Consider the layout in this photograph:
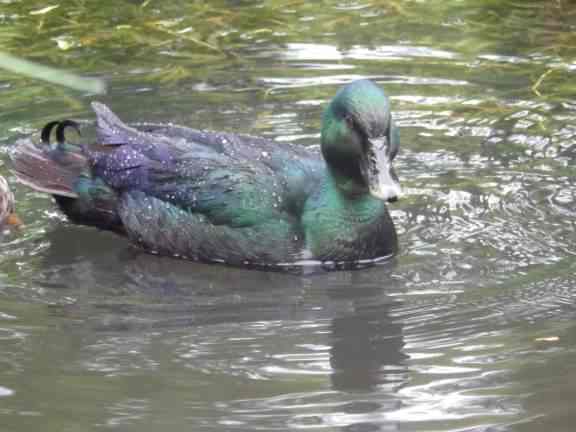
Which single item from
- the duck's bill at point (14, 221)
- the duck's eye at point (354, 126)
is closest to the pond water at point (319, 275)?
the duck's bill at point (14, 221)

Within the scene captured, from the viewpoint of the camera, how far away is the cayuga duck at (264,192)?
7297 mm

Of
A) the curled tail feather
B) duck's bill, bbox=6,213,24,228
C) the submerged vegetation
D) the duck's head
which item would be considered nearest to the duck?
duck's bill, bbox=6,213,24,228

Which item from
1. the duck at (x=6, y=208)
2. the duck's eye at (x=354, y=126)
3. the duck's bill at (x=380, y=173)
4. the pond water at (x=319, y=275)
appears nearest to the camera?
the pond water at (x=319, y=275)

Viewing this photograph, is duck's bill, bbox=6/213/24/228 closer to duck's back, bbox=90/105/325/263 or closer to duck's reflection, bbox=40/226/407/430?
duck's reflection, bbox=40/226/407/430

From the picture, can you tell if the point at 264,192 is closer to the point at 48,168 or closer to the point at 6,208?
the point at 48,168

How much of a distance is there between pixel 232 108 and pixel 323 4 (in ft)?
7.98

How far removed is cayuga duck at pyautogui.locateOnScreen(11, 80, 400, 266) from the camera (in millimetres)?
7297

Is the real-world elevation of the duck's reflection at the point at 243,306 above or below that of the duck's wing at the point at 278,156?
below

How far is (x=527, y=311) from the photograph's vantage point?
6.58 m

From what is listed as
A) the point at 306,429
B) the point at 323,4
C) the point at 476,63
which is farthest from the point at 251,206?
the point at 323,4

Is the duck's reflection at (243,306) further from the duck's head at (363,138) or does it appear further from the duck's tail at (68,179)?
the duck's head at (363,138)

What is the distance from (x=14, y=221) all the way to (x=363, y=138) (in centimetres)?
234

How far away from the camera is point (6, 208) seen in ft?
26.3

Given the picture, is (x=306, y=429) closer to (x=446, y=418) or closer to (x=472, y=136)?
(x=446, y=418)
